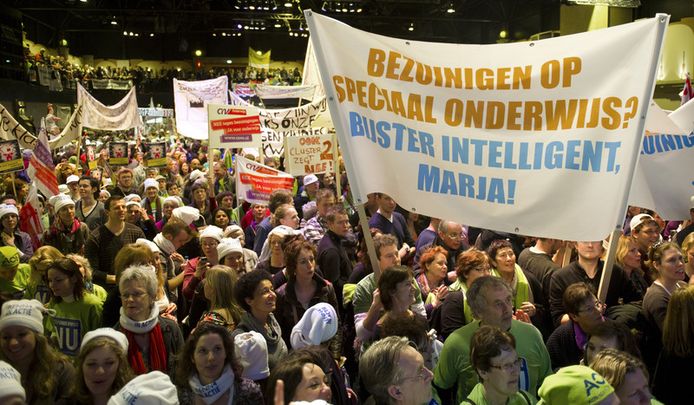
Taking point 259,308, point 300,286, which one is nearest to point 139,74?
point 300,286

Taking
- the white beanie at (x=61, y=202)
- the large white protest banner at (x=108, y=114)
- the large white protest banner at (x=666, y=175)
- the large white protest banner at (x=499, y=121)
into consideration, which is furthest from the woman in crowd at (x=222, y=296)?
the large white protest banner at (x=108, y=114)

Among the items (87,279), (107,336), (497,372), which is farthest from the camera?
(87,279)

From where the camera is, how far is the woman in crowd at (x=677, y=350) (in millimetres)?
4395

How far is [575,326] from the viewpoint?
15.4ft

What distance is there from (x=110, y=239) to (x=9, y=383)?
4053 millimetres

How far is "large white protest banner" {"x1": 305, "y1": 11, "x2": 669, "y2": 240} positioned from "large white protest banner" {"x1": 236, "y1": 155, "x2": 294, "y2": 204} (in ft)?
18.7

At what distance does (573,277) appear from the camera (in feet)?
18.3

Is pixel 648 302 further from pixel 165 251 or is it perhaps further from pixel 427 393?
pixel 165 251

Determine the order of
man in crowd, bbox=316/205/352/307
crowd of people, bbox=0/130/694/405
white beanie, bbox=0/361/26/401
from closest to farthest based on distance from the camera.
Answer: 1. white beanie, bbox=0/361/26/401
2. crowd of people, bbox=0/130/694/405
3. man in crowd, bbox=316/205/352/307

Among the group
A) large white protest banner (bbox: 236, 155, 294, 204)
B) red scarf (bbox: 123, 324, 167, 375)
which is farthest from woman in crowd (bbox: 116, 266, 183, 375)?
large white protest banner (bbox: 236, 155, 294, 204)

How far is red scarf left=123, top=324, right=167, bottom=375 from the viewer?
4562mm

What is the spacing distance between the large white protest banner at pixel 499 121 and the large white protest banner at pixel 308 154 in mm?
6754

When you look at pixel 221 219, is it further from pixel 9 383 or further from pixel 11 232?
pixel 9 383

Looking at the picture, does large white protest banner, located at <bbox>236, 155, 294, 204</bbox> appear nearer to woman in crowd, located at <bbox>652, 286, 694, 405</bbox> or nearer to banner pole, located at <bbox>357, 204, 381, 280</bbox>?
banner pole, located at <bbox>357, 204, 381, 280</bbox>
